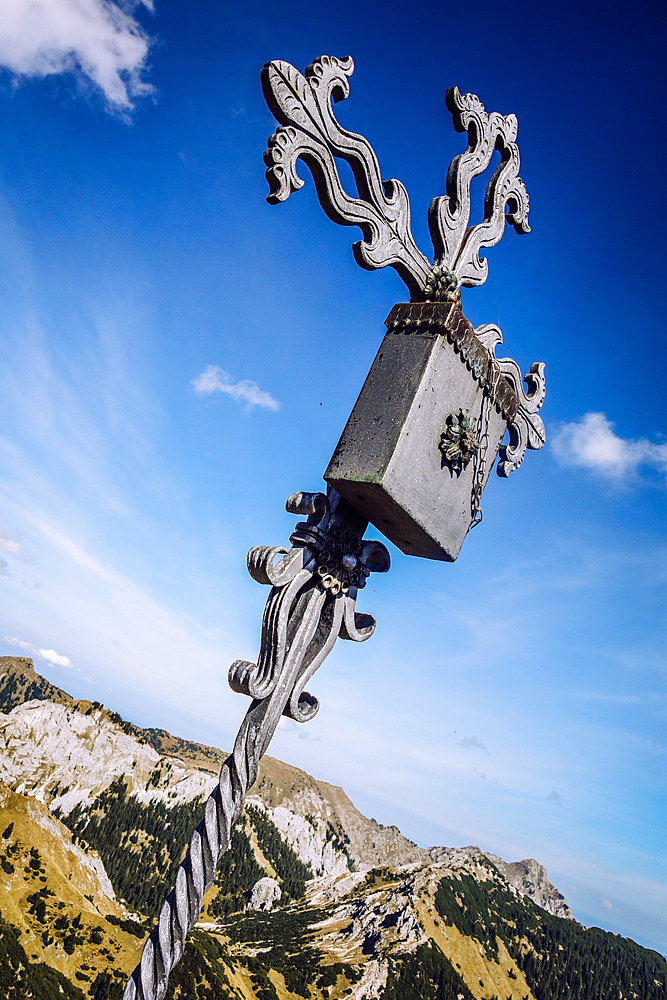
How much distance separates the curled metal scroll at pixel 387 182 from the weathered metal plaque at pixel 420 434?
50 cm

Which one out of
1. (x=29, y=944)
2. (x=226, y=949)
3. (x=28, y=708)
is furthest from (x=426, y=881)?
(x=28, y=708)

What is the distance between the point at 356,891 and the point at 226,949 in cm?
4905

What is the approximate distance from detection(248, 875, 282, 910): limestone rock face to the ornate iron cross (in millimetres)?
163417

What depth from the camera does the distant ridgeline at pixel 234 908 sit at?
82.7 meters

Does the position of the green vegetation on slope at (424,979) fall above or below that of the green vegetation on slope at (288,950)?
above

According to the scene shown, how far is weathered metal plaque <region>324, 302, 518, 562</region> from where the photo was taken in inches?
165

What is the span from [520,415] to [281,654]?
359cm

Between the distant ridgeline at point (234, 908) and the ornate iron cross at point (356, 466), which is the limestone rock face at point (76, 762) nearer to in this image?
the distant ridgeline at point (234, 908)

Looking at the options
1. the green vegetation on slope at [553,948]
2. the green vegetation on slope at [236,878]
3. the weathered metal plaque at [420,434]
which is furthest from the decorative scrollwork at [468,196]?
the green vegetation on slope at [236,878]

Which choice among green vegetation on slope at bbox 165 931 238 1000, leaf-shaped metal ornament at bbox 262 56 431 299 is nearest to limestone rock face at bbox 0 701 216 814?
green vegetation on slope at bbox 165 931 238 1000

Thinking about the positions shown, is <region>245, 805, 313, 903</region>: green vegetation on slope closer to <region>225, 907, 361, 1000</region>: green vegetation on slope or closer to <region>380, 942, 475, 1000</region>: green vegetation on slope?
<region>225, 907, 361, 1000</region>: green vegetation on slope

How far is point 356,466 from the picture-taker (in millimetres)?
4160

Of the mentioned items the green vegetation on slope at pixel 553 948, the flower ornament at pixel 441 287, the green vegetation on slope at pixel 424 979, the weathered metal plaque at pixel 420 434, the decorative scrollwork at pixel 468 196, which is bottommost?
the green vegetation on slope at pixel 424 979

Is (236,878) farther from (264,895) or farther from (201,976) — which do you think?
(201,976)
